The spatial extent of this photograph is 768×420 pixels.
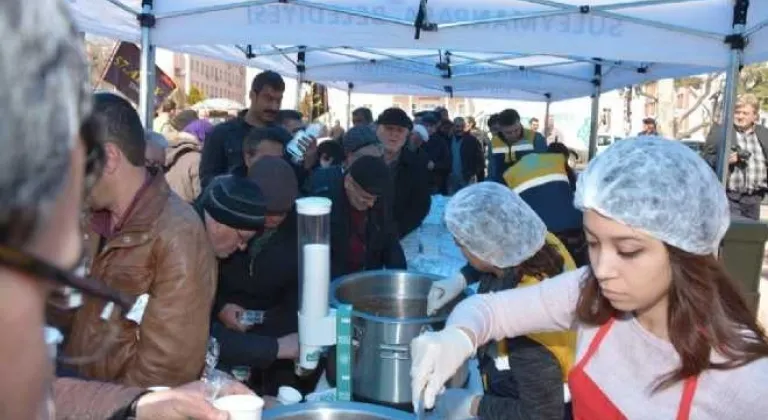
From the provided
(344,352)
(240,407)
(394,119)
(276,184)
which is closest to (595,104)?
(394,119)

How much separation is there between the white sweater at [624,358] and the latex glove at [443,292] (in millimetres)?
268

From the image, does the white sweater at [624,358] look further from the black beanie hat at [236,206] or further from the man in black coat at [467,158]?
the man in black coat at [467,158]

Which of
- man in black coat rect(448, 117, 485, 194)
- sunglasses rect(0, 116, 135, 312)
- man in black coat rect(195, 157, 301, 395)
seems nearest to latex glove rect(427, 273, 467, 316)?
man in black coat rect(195, 157, 301, 395)

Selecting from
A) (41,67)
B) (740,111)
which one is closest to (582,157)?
(740,111)

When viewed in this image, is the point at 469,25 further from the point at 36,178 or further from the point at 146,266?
the point at 36,178

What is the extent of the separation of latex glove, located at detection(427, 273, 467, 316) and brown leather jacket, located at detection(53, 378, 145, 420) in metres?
0.74

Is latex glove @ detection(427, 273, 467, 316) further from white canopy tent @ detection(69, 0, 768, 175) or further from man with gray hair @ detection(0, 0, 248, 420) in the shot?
white canopy tent @ detection(69, 0, 768, 175)

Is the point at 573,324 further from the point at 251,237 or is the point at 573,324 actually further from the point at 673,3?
the point at 673,3

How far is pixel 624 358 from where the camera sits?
1.18 metres

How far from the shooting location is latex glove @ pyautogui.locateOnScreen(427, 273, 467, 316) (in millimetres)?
1666

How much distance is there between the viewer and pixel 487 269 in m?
1.74

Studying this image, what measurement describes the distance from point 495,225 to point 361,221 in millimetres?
960

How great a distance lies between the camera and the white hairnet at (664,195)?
111 cm

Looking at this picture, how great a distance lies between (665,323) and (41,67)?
40.1 inches
